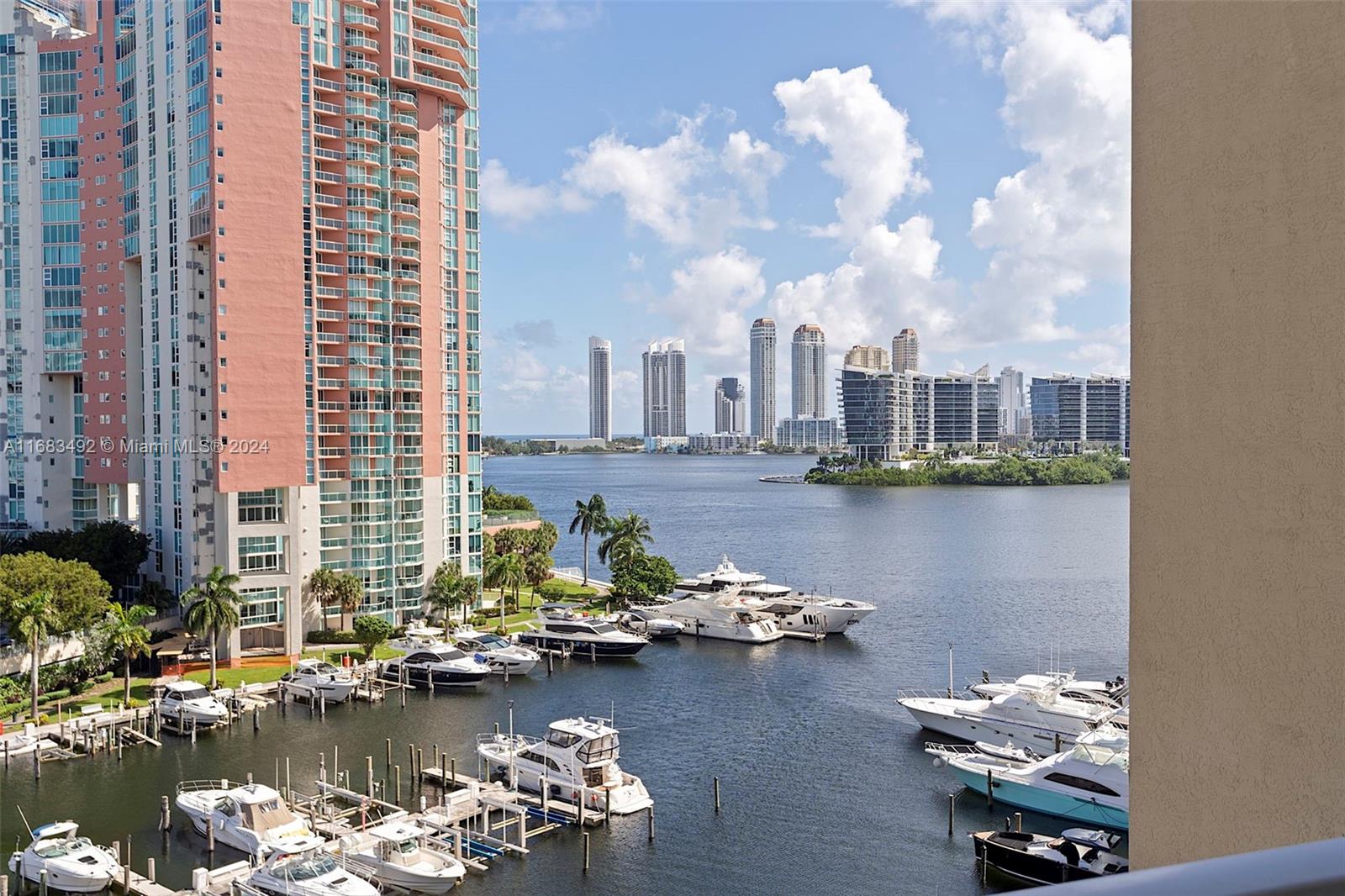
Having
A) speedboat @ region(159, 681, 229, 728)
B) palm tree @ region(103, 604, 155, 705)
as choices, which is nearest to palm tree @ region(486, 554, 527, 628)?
palm tree @ region(103, 604, 155, 705)

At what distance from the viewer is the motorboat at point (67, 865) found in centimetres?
2427

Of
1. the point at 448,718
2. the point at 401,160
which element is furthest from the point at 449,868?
the point at 401,160

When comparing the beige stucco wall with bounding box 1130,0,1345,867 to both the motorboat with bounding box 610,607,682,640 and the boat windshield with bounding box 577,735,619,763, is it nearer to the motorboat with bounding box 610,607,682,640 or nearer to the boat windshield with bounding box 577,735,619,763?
the boat windshield with bounding box 577,735,619,763

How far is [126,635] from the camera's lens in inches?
1574

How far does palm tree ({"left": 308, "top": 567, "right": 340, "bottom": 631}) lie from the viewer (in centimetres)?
4950

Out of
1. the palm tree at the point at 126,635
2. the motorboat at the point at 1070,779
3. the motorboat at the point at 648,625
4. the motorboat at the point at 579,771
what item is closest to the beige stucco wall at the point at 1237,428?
the motorboat at the point at 579,771

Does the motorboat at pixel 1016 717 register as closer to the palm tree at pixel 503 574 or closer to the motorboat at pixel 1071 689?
the motorboat at pixel 1071 689

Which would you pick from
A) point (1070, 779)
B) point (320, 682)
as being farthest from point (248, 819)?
point (1070, 779)

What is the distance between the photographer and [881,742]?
3656cm

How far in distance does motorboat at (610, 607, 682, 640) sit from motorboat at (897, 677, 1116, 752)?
2000 cm

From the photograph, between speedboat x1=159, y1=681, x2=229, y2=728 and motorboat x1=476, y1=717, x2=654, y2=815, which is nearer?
motorboat x1=476, y1=717, x2=654, y2=815

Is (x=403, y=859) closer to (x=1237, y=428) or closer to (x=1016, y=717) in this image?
(x=1016, y=717)

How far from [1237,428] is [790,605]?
55.3m

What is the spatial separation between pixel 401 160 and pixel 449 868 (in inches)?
1609
